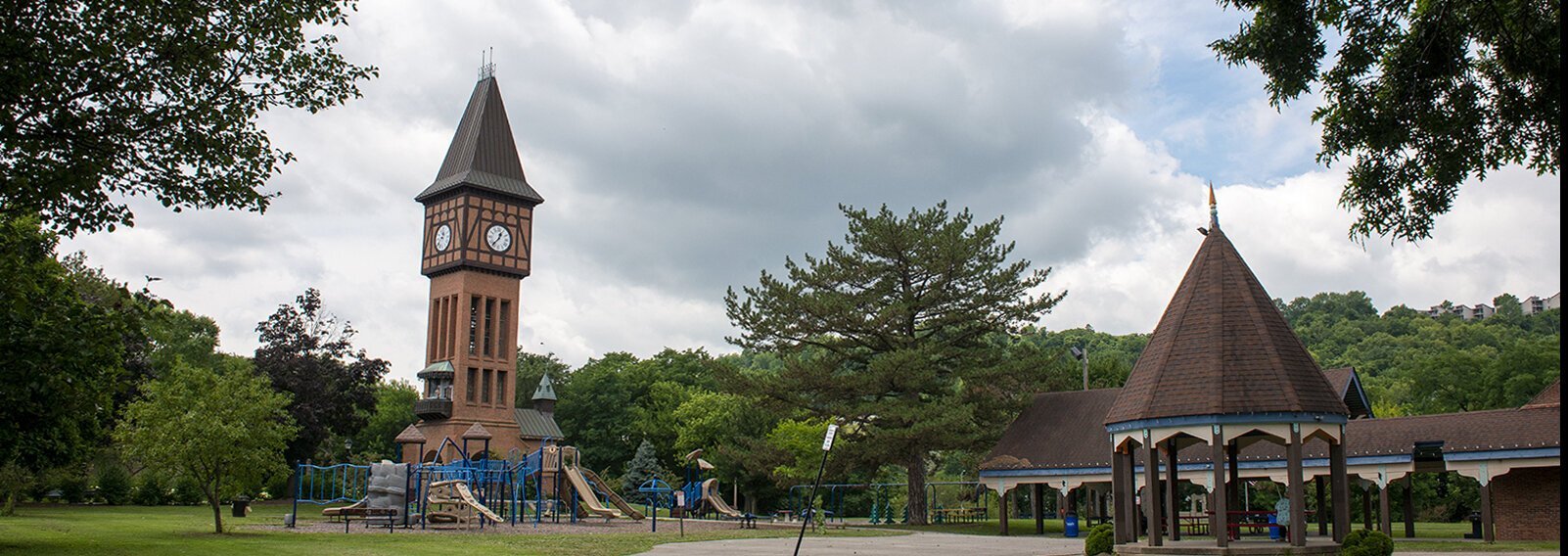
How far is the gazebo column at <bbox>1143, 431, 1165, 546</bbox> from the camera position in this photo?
20750 mm

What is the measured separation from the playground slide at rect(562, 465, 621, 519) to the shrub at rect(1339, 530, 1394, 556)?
2738cm

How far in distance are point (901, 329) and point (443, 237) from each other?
3410 centimetres

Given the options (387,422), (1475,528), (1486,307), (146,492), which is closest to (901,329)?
(1475,528)

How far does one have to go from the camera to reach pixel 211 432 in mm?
26719

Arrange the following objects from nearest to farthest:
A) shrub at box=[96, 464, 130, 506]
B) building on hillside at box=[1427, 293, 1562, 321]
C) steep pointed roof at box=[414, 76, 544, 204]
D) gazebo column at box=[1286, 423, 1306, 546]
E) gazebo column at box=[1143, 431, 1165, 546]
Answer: gazebo column at box=[1286, 423, 1306, 546], gazebo column at box=[1143, 431, 1165, 546], shrub at box=[96, 464, 130, 506], steep pointed roof at box=[414, 76, 544, 204], building on hillside at box=[1427, 293, 1562, 321]

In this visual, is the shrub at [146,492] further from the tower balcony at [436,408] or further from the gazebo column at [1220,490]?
the gazebo column at [1220,490]

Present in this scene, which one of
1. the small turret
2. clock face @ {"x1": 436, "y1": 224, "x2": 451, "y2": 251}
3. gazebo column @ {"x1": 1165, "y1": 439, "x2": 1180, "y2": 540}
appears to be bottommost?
gazebo column @ {"x1": 1165, "y1": 439, "x2": 1180, "y2": 540}

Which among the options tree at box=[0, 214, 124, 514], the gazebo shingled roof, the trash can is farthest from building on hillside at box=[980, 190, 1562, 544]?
the gazebo shingled roof

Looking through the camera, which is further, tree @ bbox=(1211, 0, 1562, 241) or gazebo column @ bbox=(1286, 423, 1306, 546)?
gazebo column @ bbox=(1286, 423, 1306, 546)

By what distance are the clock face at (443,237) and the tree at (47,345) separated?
4509 cm

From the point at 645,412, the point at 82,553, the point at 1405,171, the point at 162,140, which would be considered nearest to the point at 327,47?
the point at 162,140

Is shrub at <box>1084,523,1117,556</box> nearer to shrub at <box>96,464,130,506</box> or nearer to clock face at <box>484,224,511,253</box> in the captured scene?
shrub at <box>96,464,130,506</box>

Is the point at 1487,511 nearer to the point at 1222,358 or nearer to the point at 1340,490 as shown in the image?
the point at 1340,490

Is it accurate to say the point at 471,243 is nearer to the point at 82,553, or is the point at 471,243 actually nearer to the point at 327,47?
the point at 82,553
